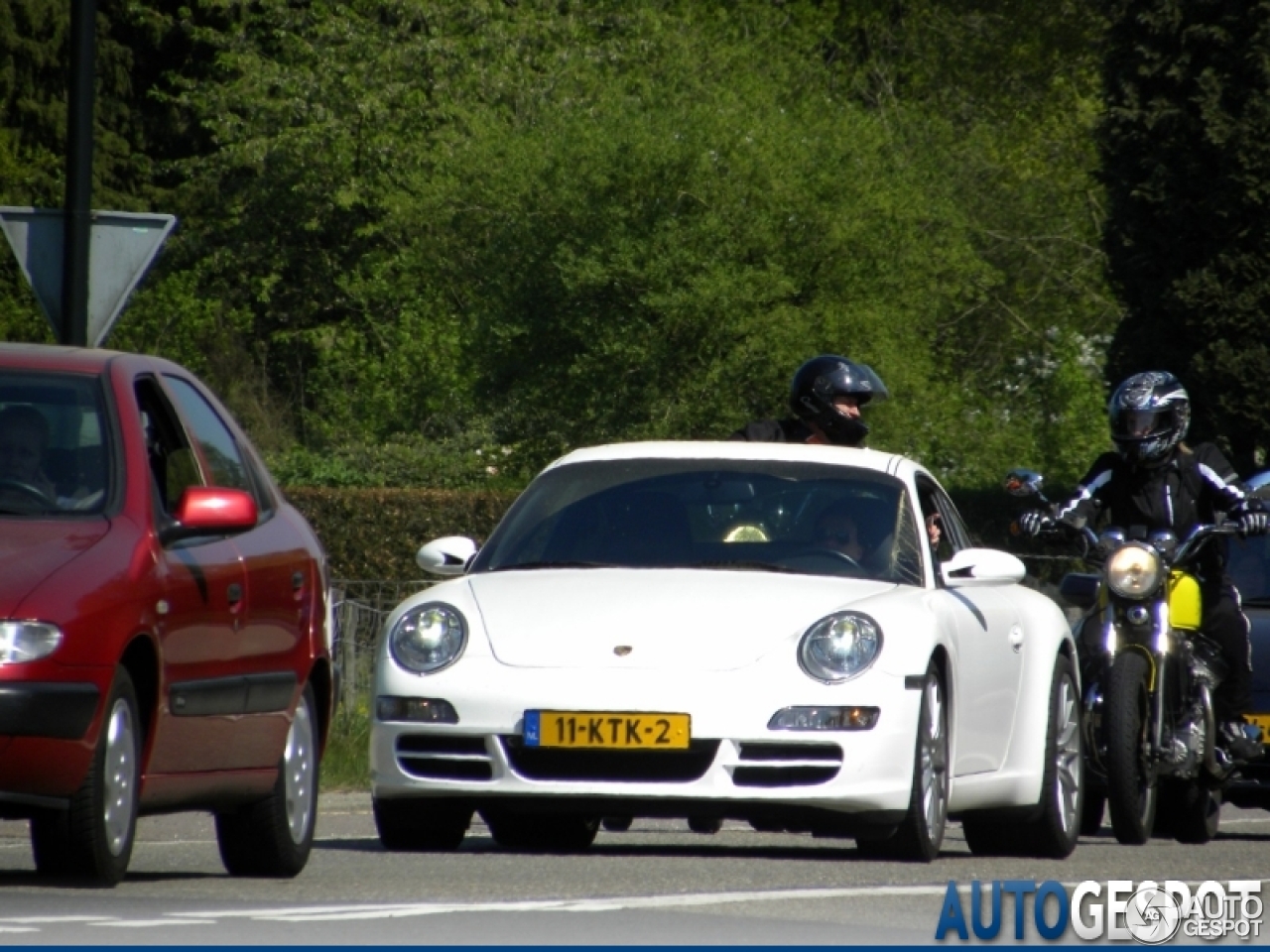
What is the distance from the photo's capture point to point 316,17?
5278 cm

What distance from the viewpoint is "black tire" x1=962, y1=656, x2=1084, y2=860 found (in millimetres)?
11266

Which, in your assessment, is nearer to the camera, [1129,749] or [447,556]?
[447,556]

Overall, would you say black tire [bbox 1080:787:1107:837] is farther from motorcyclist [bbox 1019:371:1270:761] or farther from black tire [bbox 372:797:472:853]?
black tire [bbox 372:797:472:853]

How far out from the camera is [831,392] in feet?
43.2

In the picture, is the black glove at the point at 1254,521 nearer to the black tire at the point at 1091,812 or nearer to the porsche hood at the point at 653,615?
the black tire at the point at 1091,812

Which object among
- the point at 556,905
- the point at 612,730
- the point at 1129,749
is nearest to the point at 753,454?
the point at 612,730

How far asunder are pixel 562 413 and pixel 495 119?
7.06 m

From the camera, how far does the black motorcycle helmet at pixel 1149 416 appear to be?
42.6 feet

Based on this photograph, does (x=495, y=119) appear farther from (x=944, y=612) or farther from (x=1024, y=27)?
(x=944, y=612)

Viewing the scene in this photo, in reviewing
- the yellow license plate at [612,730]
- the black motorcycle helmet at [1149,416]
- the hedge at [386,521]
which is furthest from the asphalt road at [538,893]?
the hedge at [386,521]

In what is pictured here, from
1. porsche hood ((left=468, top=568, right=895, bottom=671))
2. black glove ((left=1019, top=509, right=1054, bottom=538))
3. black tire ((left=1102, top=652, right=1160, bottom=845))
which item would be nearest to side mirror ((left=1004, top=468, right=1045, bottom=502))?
black glove ((left=1019, top=509, right=1054, bottom=538))

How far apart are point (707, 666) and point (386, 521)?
2378cm

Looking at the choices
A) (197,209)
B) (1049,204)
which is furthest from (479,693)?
(197,209)

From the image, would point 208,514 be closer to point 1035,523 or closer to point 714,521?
point 714,521
